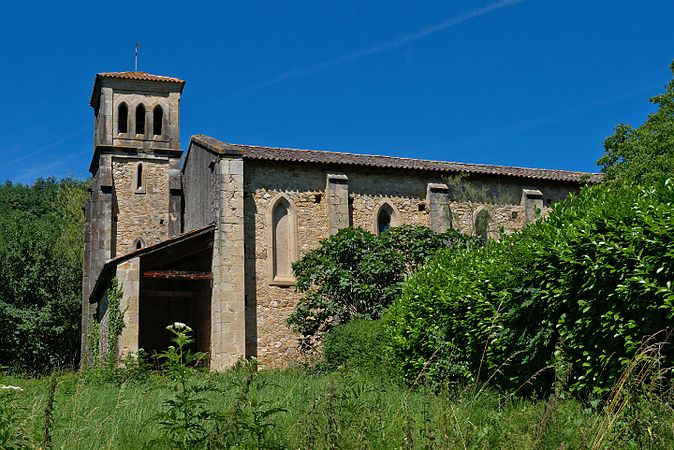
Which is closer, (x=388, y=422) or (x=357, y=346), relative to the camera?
(x=388, y=422)

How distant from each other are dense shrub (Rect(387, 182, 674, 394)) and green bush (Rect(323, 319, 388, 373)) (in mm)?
2712

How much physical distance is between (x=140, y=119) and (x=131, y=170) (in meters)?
2.38

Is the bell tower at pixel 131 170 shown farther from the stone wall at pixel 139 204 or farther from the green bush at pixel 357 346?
the green bush at pixel 357 346

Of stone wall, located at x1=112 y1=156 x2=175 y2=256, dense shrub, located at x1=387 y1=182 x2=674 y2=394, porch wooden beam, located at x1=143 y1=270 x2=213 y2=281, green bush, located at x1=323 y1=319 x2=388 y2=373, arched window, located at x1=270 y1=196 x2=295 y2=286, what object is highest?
stone wall, located at x1=112 y1=156 x2=175 y2=256

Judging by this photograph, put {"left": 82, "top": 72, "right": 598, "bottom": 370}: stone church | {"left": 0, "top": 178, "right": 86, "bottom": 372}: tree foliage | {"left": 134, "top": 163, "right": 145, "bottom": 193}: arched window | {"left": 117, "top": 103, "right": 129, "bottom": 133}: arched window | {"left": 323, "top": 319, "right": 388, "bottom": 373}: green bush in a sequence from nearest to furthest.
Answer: {"left": 323, "top": 319, "right": 388, "bottom": 373}: green bush
{"left": 82, "top": 72, "right": 598, "bottom": 370}: stone church
{"left": 134, "top": 163, "right": 145, "bottom": 193}: arched window
{"left": 117, "top": 103, "right": 129, "bottom": 133}: arched window
{"left": 0, "top": 178, "right": 86, "bottom": 372}: tree foliage

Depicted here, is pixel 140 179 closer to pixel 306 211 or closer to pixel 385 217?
pixel 306 211

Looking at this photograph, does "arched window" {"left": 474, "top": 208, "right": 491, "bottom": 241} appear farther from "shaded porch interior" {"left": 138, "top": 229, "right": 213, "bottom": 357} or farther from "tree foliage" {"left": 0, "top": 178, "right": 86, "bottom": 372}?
"tree foliage" {"left": 0, "top": 178, "right": 86, "bottom": 372}

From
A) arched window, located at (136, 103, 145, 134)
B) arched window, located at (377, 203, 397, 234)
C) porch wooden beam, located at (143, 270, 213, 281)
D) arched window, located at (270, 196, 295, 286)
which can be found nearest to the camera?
porch wooden beam, located at (143, 270, 213, 281)

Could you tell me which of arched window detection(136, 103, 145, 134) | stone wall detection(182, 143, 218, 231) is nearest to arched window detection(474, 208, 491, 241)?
stone wall detection(182, 143, 218, 231)

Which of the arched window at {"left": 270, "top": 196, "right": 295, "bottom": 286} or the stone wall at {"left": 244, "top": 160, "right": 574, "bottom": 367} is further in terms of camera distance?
the arched window at {"left": 270, "top": 196, "right": 295, "bottom": 286}

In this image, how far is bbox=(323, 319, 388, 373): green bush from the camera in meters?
15.1

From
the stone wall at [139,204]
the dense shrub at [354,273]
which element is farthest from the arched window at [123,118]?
the dense shrub at [354,273]

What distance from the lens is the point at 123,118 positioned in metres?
30.3

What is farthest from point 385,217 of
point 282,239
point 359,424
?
point 359,424
